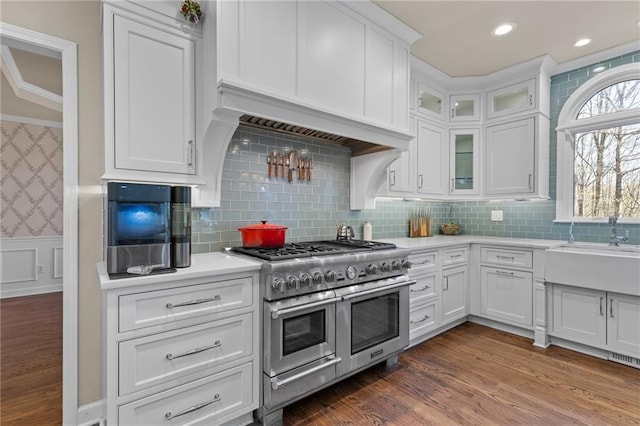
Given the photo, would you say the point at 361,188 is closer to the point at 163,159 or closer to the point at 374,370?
the point at 374,370

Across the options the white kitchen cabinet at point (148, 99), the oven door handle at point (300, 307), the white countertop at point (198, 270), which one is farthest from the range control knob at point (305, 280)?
the white kitchen cabinet at point (148, 99)

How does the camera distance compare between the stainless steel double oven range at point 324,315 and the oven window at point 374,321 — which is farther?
the oven window at point 374,321

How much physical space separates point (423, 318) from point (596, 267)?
57.9 inches

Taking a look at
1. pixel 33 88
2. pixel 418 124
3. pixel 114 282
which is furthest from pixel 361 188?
pixel 33 88

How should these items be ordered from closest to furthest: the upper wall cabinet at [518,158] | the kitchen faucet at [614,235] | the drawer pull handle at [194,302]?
1. the drawer pull handle at [194,302]
2. the kitchen faucet at [614,235]
3. the upper wall cabinet at [518,158]

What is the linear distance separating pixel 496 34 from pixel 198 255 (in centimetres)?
305

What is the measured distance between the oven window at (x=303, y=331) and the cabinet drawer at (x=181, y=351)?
21 cm

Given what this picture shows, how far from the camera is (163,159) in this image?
180 cm

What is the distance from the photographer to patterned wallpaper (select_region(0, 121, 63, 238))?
4773mm

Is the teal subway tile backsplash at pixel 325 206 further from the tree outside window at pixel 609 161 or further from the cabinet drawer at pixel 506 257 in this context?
the cabinet drawer at pixel 506 257

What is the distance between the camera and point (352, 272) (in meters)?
2.12

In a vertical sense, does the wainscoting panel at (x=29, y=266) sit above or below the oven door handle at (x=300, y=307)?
below

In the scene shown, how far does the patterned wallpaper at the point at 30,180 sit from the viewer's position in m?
4.77

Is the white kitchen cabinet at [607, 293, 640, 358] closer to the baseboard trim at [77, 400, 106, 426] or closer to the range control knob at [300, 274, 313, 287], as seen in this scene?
the range control knob at [300, 274, 313, 287]
